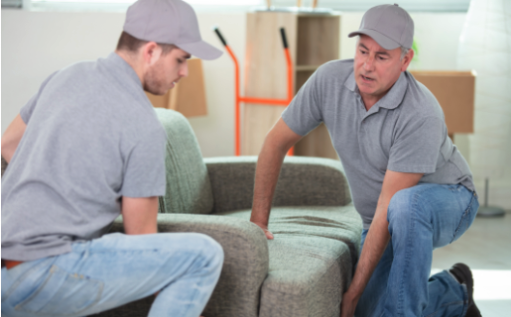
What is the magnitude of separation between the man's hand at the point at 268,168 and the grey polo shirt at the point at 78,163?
71 cm

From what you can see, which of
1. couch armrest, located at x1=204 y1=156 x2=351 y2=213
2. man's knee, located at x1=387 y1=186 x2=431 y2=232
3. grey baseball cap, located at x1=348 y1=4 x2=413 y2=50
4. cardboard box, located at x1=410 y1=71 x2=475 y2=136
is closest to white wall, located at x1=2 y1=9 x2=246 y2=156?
cardboard box, located at x1=410 y1=71 x2=475 y2=136

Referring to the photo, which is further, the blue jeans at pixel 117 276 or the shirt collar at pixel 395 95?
the shirt collar at pixel 395 95

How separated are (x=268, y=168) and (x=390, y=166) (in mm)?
429

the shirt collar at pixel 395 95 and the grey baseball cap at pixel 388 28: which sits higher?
the grey baseball cap at pixel 388 28

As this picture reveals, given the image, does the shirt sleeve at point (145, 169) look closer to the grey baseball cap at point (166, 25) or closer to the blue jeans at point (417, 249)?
the grey baseball cap at point (166, 25)

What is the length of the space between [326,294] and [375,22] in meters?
0.83

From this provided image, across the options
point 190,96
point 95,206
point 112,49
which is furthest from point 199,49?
point 112,49

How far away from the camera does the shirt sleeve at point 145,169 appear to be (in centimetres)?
118

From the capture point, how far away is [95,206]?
1202 mm

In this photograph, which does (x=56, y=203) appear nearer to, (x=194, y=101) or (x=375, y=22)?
(x=375, y=22)

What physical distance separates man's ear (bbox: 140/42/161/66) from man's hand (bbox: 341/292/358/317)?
89cm

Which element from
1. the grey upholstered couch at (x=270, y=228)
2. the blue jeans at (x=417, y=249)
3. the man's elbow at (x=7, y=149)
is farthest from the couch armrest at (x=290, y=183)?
the man's elbow at (x=7, y=149)

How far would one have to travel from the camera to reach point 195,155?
211 cm

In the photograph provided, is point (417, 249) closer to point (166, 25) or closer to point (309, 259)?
point (309, 259)
